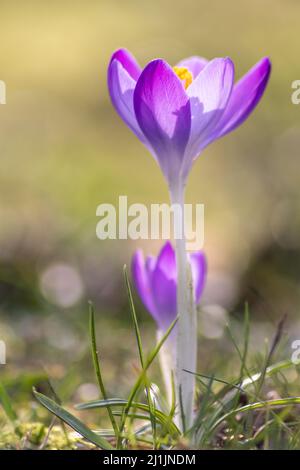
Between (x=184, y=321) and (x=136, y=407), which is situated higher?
(x=184, y=321)

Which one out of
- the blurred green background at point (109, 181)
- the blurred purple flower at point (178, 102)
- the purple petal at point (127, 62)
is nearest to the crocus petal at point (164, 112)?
the blurred purple flower at point (178, 102)

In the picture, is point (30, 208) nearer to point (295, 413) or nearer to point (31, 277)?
point (31, 277)

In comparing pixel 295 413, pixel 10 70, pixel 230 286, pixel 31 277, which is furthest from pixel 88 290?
pixel 10 70

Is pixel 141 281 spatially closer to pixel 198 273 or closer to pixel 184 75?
pixel 198 273

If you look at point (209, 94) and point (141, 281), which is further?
point (141, 281)

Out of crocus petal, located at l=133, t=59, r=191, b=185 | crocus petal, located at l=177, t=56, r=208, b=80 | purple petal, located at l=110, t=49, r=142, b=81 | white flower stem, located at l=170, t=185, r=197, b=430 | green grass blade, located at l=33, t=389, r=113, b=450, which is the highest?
crocus petal, located at l=177, t=56, r=208, b=80

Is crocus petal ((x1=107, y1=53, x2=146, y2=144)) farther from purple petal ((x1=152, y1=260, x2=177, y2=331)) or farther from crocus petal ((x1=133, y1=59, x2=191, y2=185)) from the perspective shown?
purple petal ((x1=152, y1=260, x2=177, y2=331))

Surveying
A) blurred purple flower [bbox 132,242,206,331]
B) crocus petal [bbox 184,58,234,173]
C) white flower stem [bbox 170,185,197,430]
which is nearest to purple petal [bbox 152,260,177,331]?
blurred purple flower [bbox 132,242,206,331]

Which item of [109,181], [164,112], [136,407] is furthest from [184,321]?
[109,181]
